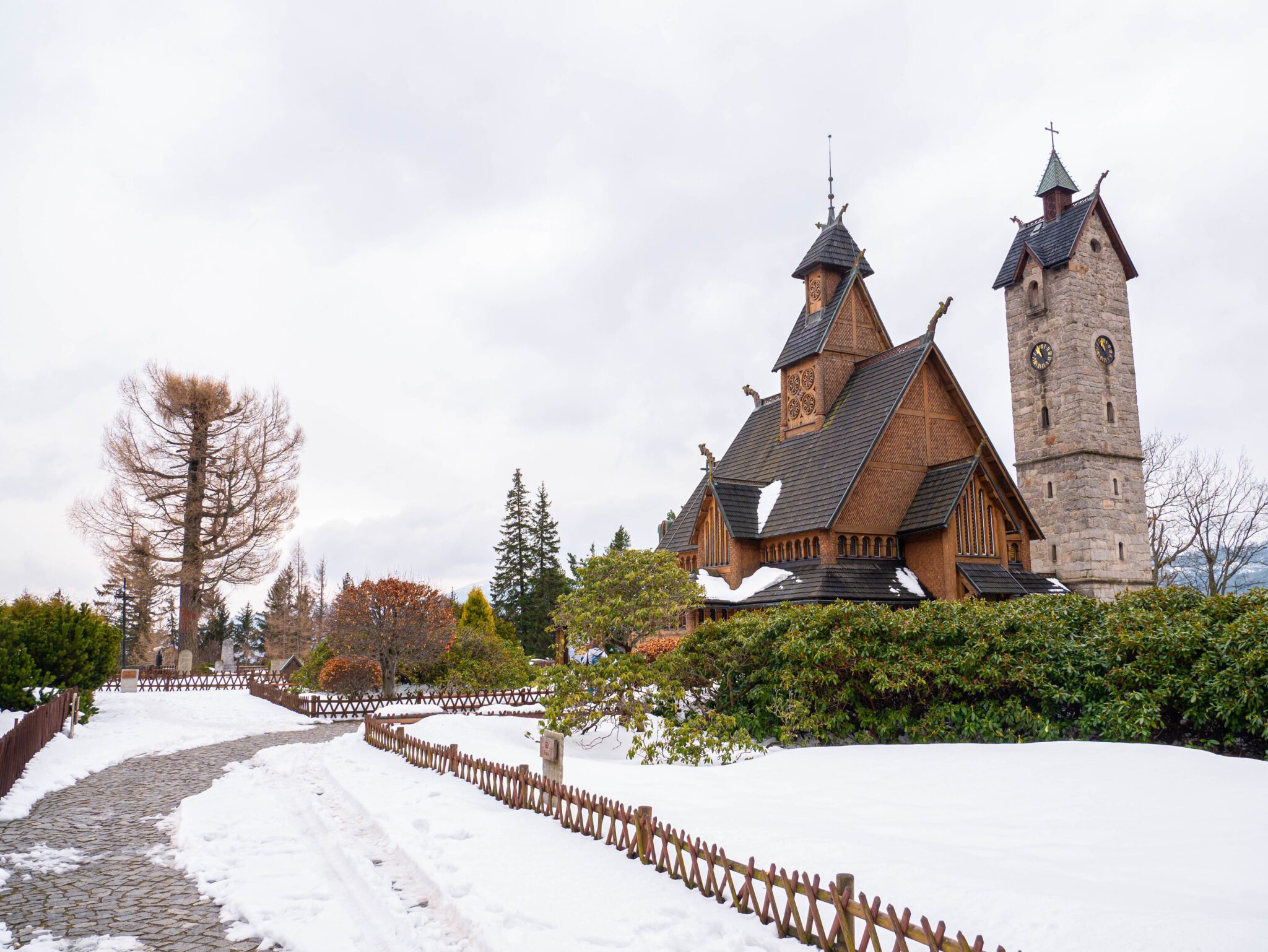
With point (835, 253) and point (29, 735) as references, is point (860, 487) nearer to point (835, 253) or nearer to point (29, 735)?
point (835, 253)

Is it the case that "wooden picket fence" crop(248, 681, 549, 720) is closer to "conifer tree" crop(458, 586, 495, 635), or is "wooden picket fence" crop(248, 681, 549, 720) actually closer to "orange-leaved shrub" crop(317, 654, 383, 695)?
"orange-leaved shrub" crop(317, 654, 383, 695)

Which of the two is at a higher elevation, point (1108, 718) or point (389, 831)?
point (1108, 718)

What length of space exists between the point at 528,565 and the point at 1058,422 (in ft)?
111

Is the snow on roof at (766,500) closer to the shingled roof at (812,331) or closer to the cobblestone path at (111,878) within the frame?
the shingled roof at (812,331)

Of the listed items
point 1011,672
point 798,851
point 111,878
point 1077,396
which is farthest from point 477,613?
point 798,851

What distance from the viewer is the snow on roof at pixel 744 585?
2595 cm

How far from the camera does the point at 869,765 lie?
10500 mm

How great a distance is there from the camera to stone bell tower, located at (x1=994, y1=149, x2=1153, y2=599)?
37.1 metres

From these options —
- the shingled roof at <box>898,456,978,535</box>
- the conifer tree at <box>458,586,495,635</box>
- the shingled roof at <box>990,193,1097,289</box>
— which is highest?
the shingled roof at <box>990,193,1097,289</box>

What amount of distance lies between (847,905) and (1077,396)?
3847 cm

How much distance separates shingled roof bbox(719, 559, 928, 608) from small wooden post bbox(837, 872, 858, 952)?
18.5 meters

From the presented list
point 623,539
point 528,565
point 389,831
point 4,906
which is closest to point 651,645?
point 389,831

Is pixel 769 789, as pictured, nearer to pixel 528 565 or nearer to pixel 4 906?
pixel 4 906

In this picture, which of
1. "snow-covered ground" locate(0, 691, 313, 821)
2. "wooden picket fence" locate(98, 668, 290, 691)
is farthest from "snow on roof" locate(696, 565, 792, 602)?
"wooden picket fence" locate(98, 668, 290, 691)
